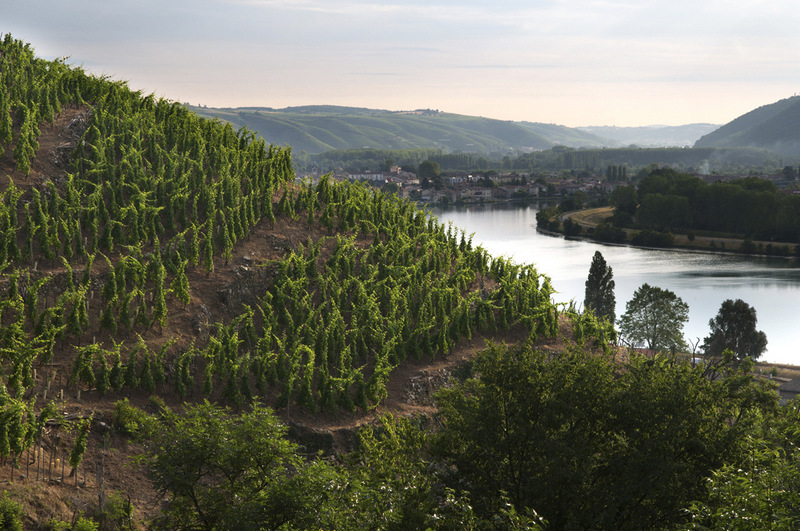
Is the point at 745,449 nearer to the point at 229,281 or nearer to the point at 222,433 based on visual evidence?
the point at 222,433

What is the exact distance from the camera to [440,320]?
1159 inches

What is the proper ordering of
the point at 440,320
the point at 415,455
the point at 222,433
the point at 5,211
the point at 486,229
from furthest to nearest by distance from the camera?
the point at 486,229
the point at 440,320
the point at 5,211
the point at 415,455
the point at 222,433

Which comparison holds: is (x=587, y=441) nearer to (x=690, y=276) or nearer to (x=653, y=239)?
(x=690, y=276)

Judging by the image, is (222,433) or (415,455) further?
(415,455)

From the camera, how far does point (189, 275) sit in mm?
27172

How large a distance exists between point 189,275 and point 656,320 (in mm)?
37616

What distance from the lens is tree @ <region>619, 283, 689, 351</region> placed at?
5328cm

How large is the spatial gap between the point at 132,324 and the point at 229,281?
4662 mm

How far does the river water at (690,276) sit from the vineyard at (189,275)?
29.6 meters

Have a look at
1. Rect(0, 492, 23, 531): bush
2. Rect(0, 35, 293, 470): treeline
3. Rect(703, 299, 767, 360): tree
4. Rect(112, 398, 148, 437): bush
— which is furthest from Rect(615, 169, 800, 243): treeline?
Rect(0, 492, 23, 531): bush

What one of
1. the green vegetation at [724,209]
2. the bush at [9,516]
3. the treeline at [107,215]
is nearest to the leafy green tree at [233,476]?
the bush at [9,516]

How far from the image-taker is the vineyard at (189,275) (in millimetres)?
21531

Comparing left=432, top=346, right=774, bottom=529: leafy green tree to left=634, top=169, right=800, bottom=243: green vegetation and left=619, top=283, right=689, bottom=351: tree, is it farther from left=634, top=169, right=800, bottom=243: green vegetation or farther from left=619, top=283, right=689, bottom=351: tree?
left=634, top=169, right=800, bottom=243: green vegetation

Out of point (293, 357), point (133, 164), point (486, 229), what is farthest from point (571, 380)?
point (486, 229)
